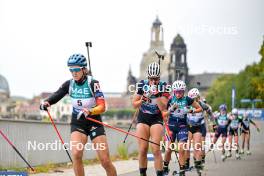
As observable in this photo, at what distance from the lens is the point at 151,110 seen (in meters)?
13.6

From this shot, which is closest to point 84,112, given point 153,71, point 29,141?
point 153,71

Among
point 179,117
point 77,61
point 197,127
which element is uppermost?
point 77,61

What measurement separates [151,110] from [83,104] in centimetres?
230

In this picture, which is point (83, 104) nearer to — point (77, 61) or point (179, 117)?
point (77, 61)

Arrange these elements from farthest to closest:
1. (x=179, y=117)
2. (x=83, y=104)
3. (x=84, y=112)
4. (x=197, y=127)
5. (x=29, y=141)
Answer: (x=197, y=127) < (x=29, y=141) < (x=179, y=117) < (x=83, y=104) < (x=84, y=112)

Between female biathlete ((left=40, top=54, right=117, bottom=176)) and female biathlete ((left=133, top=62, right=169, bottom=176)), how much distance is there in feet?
6.16

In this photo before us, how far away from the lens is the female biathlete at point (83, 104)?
11336mm

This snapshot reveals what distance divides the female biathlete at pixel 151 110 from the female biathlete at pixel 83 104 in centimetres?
188

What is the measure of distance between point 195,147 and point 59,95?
7229 millimetres

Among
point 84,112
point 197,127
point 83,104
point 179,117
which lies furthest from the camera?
point 197,127

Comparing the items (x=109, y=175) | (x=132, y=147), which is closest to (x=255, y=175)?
(x=109, y=175)

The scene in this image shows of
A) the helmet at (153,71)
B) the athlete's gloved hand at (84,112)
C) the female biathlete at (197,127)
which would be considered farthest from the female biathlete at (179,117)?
the athlete's gloved hand at (84,112)

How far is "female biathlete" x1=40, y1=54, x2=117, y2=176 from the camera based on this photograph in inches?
446

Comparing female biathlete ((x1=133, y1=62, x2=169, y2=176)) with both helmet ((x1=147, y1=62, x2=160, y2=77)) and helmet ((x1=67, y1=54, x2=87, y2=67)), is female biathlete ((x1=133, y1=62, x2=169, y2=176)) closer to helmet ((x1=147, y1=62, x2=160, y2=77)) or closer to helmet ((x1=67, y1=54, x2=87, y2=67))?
helmet ((x1=147, y1=62, x2=160, y2=77))
